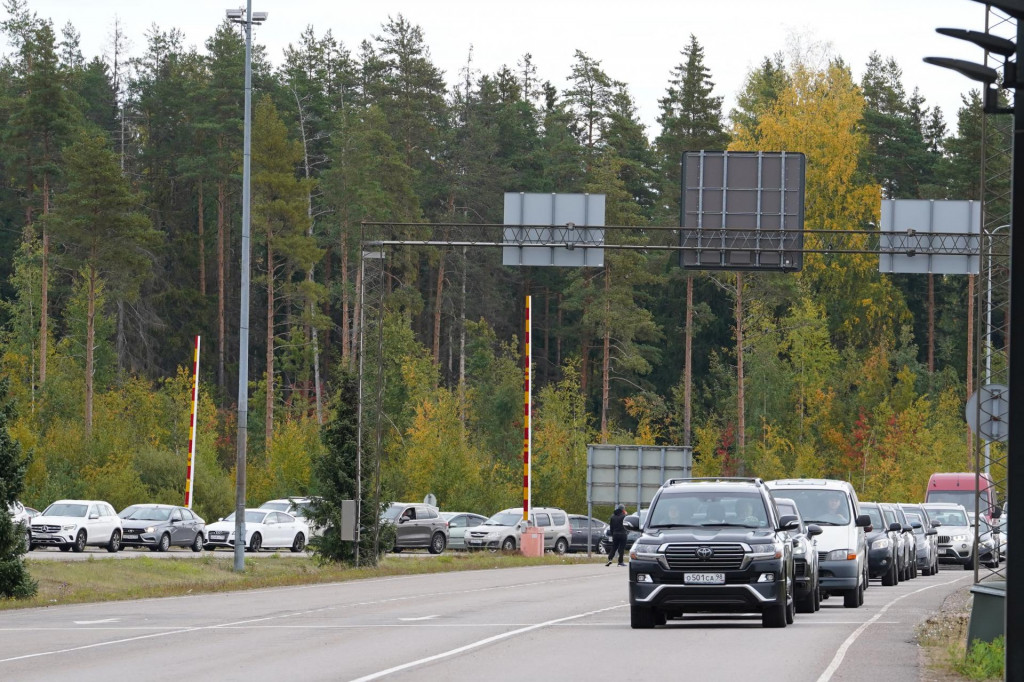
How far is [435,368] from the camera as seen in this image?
84.9 m

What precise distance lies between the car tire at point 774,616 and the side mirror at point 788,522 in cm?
105

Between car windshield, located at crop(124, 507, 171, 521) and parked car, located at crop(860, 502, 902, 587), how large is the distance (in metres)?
25.7

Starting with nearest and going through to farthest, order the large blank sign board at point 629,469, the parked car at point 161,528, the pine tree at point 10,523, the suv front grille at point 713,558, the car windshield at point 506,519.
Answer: the suv front grille at point 713,558 → the pine tree at point 10,523 → the parked car at point 161,528 → the large blank sign board at point 629,469 → the car windshield at point 506,519

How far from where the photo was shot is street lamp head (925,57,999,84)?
12.6 m

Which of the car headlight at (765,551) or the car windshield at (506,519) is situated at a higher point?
the car headlight at (765,551)

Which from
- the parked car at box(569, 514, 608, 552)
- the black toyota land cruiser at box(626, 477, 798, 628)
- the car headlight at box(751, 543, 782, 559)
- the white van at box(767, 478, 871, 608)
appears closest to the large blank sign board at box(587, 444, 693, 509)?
the parked car at box(569, 514, 608, 552)

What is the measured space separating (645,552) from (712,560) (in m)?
0.85

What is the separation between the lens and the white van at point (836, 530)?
26.3 meters

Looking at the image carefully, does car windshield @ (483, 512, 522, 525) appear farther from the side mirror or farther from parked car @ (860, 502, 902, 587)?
the side mirror

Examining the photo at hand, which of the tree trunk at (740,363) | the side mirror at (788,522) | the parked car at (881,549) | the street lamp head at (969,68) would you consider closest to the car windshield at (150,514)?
the parked car at (881,549)

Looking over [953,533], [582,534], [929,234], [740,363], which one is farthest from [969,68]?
[740,363]

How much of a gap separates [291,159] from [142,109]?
2603cm

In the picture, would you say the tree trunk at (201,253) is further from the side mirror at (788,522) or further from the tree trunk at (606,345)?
the side mirror at (788,522)

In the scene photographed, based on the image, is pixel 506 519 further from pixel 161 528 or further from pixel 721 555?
pixel 721 555
